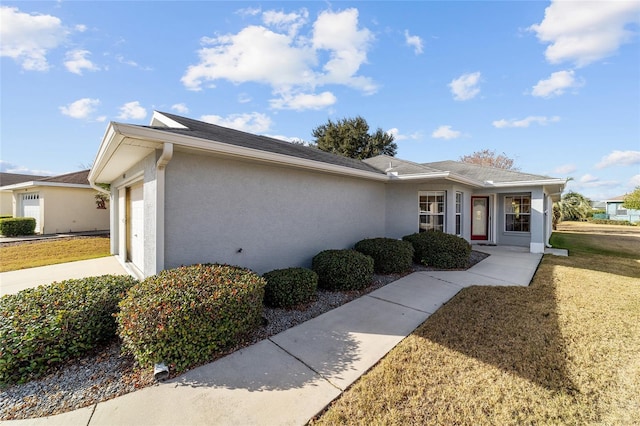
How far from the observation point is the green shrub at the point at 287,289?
16.2 feet

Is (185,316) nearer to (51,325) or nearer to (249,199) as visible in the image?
(51,325)

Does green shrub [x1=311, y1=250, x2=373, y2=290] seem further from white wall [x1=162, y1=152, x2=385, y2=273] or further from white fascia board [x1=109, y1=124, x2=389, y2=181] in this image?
white fascia board [x1=109, y1=124, x2=389, y2=181]

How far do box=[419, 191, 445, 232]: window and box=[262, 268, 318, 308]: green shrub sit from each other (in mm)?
6651

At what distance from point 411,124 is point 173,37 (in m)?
13.8

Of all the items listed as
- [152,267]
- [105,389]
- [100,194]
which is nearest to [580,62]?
[152,267]

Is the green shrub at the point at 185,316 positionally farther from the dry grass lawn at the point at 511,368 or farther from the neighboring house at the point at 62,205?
the neighboring house at the point at 62,205

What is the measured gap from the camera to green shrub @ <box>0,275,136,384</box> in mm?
2900

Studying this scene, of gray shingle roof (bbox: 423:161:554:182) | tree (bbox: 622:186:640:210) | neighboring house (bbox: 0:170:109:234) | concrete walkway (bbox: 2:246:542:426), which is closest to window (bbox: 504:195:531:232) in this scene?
gray shingle roof (bbox: 423:161:554:182)

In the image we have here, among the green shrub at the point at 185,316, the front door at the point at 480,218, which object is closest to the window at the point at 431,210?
the front door at the point at 480,218

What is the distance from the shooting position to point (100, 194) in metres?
17.1

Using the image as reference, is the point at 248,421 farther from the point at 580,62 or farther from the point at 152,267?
the point at 580,62

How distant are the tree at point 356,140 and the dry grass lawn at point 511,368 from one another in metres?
22.7

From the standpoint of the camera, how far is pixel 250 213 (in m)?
5.77

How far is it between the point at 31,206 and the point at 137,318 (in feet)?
71.6
